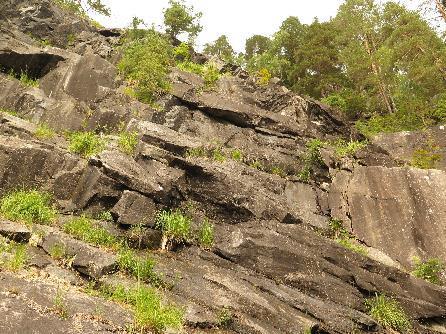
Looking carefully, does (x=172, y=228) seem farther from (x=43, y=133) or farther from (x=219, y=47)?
(x=219, y=47)

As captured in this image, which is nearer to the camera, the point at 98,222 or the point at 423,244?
the point at 98,222

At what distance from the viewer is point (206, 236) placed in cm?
1240

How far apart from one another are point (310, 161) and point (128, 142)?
8608 mm

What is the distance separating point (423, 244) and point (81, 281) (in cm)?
1246

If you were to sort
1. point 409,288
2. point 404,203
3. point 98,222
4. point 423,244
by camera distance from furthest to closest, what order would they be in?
point 404,203 < point 423,244 < point 409,288 < point 98,222

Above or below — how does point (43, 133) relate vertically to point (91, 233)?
above

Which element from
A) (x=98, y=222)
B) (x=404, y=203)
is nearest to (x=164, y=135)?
(x=98, y=222)

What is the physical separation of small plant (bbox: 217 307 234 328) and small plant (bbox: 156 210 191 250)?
3.38 m

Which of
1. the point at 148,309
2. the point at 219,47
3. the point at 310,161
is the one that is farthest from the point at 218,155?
the point at 219,47

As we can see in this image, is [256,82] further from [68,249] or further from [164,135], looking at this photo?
[68,249]

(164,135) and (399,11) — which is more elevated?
(399,11)

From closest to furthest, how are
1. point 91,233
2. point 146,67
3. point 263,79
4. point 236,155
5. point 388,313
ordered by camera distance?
point 91,233 → point 388,313 → point 236,155 → point 146,67 → point 263,79

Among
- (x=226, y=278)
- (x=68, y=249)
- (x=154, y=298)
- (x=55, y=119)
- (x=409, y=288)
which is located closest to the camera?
(x=154, y=298)

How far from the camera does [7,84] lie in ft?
61.8
